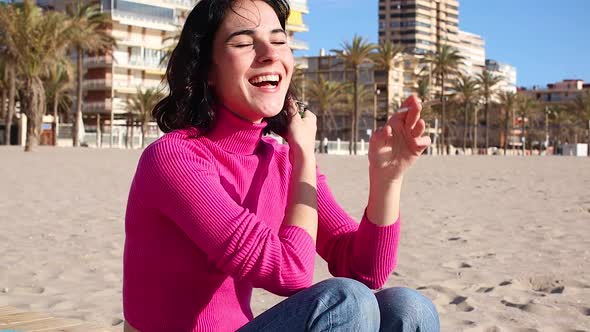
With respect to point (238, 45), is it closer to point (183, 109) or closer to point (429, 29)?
point (183, 109)

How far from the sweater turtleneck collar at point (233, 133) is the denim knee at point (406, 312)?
55 cm

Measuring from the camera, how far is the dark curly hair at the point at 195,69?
2.15 meters

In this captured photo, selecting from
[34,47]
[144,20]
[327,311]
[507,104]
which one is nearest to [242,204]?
[327,311]

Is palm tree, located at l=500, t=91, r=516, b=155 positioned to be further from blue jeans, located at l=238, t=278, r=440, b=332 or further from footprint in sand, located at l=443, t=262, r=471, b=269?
blue jeans, located at l=238, t=278, r=440, b=332

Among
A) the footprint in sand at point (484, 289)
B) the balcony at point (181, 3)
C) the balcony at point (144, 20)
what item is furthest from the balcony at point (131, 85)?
the footprint in sand at point (484, 289)

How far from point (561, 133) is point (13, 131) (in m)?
75.4

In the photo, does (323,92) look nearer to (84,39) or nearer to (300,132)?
(84,39)

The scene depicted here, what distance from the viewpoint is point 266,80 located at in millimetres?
2186

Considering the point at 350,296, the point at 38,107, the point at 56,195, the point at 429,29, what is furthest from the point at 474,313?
the point at 429,29

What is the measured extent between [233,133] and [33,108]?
1245 inches

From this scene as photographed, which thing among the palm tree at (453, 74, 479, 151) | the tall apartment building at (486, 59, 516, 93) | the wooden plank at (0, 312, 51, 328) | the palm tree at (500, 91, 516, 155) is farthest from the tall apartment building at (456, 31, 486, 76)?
the wooden plank at (0, 312, 51, 328)

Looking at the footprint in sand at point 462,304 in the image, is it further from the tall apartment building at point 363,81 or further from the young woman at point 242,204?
the tall apartment building at point 363,81

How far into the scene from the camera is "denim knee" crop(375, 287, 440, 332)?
2041 mm

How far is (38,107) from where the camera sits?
32.2m
